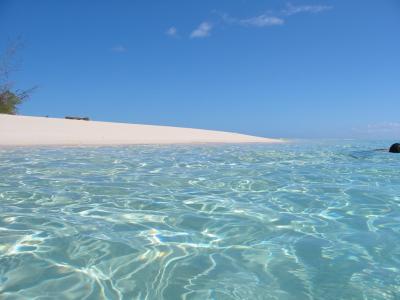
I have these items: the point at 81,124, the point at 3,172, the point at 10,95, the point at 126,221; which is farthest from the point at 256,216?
the point at 10,95

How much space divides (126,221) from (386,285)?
2.04 m

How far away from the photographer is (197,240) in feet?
8.76

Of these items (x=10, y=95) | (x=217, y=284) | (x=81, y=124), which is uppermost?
(x=10, y=95)

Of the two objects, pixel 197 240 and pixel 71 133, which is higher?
pixel 71 133

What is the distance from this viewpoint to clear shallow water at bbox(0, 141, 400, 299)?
1.94 meters

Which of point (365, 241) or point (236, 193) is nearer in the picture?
point (365, 241)

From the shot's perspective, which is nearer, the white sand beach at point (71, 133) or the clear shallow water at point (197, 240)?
the clear shallow water at point (197, 240)

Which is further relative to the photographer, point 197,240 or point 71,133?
point 71,133

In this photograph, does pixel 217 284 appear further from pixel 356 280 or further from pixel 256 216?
pixel 256 216

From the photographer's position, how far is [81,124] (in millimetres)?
19250

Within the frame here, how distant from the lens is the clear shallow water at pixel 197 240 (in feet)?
6.37

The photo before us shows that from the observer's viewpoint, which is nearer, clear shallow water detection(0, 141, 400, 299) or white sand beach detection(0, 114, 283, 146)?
clear shallow water detection(0, 141, 400, 299)

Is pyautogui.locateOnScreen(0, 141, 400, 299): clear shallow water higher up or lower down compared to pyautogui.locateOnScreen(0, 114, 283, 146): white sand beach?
lower down

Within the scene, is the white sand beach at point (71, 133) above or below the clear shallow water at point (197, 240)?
above
